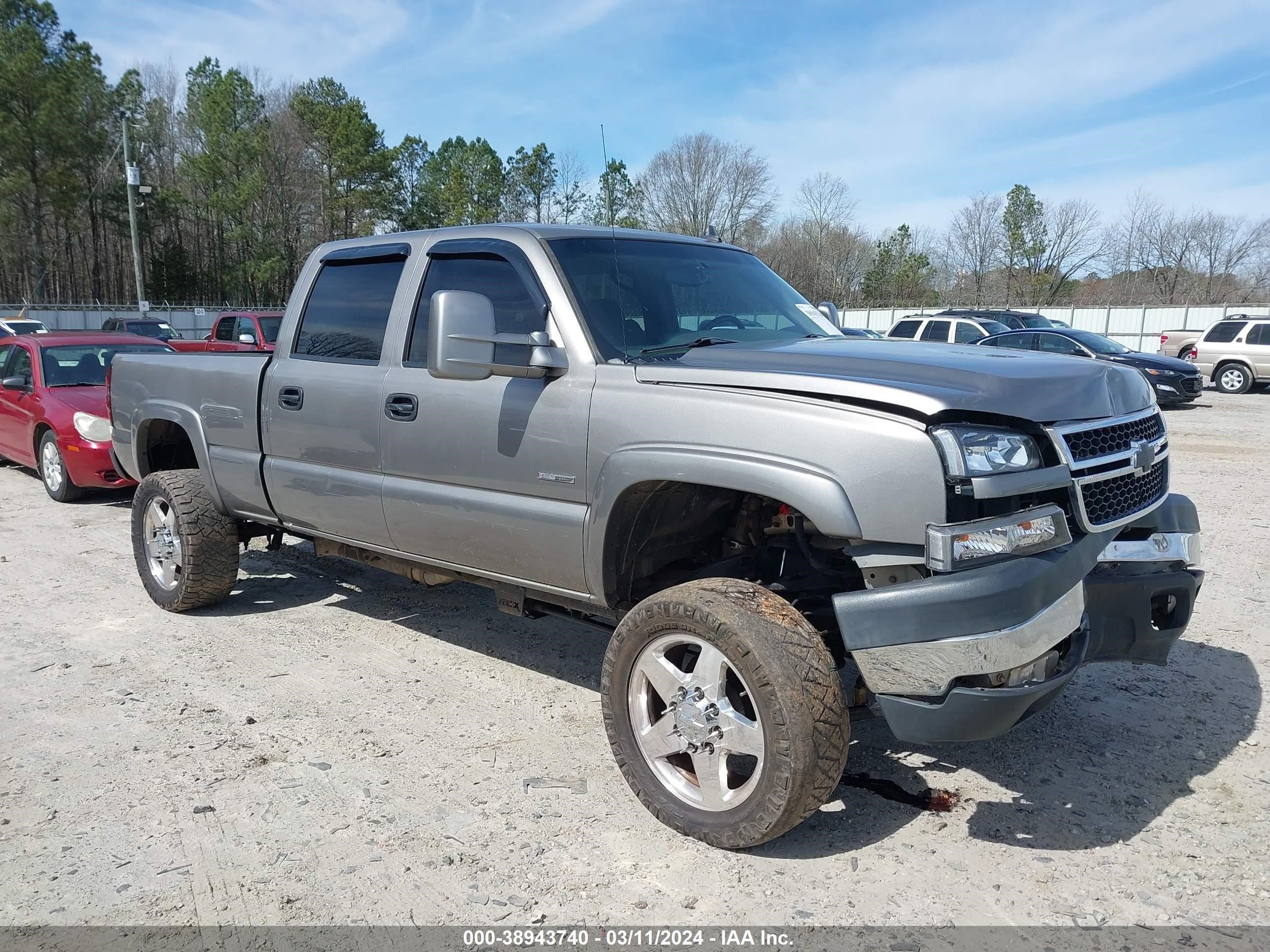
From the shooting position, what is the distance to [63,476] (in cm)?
910

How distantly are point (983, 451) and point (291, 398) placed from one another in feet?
11.2

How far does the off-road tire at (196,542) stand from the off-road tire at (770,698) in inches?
129

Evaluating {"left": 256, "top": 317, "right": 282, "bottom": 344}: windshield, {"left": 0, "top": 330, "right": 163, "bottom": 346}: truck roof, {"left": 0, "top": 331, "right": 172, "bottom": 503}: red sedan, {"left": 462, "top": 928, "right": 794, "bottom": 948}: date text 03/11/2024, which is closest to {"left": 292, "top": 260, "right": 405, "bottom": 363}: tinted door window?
{"left": 462, "top": 928, "right": 794, "bottom": 948}: date text 03/11/2024

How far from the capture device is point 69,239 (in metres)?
49.6

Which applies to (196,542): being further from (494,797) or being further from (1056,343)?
(1056,343)

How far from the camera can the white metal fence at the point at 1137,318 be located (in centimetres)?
3806

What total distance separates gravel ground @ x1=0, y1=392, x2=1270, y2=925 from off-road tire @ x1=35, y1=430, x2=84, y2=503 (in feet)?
13.3

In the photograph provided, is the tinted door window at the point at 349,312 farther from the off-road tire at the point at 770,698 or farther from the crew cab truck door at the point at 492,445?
the off-road tire at the point at 770,698

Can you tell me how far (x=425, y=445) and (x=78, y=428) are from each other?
21.6 ft

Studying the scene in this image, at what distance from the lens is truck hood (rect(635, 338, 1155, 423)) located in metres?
2.81

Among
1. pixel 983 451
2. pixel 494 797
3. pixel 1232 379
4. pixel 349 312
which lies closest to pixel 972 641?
pixel 983 451

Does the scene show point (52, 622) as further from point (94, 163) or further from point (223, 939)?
point (94, 163)

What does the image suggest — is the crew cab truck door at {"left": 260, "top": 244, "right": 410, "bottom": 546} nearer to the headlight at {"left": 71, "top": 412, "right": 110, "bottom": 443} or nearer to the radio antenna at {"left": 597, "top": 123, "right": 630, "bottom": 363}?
the radio antenna at {"left": 597, "top": 123, "right": 630, "bottom": 363}

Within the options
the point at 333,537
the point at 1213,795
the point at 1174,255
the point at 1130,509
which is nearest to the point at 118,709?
the point at 333,537
